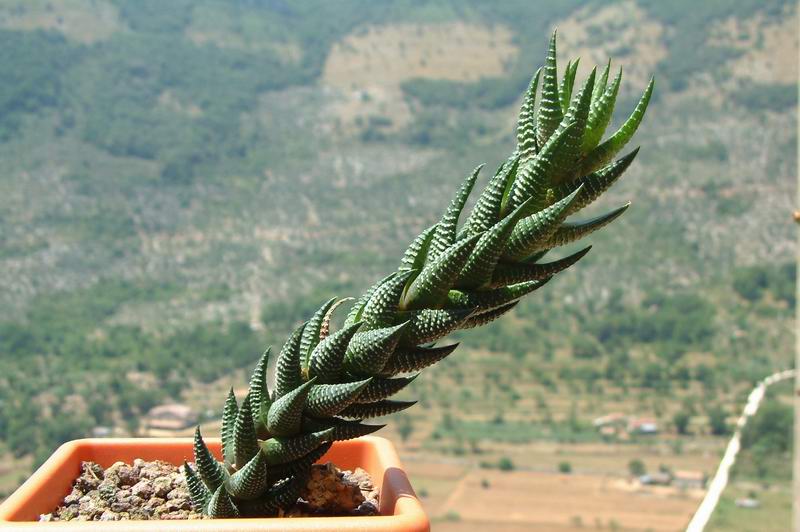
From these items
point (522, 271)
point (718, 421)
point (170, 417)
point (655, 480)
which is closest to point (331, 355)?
point (522, 271)

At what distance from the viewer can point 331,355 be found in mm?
1394

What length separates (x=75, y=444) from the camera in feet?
5.69

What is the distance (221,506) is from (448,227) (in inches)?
18.9

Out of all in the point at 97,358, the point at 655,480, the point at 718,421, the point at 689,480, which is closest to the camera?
the point at 689,480

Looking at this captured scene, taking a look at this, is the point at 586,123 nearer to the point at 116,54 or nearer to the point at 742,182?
the point at 742,182

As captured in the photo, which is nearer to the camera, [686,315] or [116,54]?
[686,315]

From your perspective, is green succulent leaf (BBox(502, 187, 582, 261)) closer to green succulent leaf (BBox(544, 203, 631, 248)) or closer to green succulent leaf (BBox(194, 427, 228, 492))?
green succulent leaf (BBox(544, 203, 631, 248))

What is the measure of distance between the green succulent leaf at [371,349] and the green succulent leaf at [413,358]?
3 cm

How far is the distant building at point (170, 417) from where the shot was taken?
28547 mm

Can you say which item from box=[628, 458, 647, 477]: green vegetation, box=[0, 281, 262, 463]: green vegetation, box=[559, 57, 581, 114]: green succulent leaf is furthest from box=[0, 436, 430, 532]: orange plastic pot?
box=[628, 458, 647, 477]: green vegetation

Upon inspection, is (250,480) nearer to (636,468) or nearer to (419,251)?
(419,251)

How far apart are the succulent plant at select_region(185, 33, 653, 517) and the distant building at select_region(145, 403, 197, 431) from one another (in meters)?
26.6

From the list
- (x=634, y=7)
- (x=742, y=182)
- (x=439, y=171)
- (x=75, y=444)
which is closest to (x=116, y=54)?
(x=439, y=171)

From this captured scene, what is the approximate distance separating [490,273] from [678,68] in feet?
195
